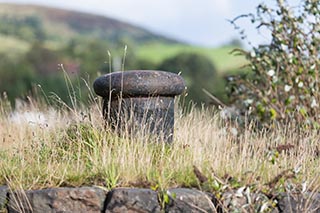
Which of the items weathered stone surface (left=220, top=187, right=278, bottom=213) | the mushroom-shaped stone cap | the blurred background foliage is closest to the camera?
weathered stone surface (left=220, top=187, right=278, bottom=213)

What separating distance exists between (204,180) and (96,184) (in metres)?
0.82

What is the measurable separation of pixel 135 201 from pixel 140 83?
143cm

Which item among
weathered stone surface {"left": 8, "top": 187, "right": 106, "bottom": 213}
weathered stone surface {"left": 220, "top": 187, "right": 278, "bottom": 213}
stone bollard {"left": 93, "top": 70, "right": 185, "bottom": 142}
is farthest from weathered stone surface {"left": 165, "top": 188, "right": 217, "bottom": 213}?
stone bollard {"left": 93, "top": 70, "right": 185, "bottom": 142}

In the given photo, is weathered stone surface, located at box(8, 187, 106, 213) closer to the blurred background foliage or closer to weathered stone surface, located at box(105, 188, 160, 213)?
weathered stone surface, located at box(105, 188, 160, 213)

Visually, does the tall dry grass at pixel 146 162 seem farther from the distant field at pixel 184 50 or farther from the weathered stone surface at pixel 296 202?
the distant field at pixel 184 50

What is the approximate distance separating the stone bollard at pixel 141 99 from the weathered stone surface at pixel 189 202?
3.72 ft

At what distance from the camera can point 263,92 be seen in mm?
9133

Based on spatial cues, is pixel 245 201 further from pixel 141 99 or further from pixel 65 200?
pixel 141 99

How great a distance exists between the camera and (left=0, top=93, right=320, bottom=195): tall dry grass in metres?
5.56

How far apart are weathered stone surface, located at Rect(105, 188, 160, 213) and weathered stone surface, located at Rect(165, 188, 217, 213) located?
11cm

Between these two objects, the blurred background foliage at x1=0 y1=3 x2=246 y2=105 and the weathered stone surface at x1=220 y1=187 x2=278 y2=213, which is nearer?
the weathered stone surface at x1=220 y1=187 x2=278 y2=213

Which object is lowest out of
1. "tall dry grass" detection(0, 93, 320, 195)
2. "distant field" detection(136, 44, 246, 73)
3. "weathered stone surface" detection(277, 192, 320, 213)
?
"distant field" detection(136, 44, 246, 73)

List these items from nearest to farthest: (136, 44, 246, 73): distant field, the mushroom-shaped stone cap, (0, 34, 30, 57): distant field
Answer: the mushroom-shaped stone cap → (0, 34, 30, 57): distant field → (136, 44, 246, 73): distant field

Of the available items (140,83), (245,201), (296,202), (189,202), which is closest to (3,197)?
(189,202)
